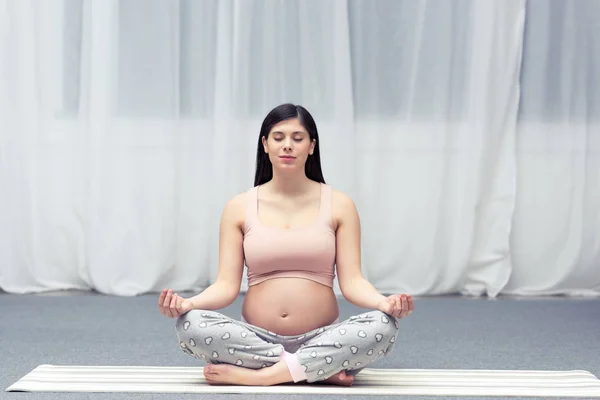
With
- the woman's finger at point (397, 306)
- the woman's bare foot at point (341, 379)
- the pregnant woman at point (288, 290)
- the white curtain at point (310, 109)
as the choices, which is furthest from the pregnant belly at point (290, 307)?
the white curtain at point (310, 109)

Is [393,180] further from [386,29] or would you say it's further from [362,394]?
[362,394]

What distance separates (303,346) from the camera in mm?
2080

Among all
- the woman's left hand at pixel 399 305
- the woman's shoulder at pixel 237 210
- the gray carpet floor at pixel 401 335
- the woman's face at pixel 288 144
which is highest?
the woman's face at pixel 288 144

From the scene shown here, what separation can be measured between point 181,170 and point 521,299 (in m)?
1.64

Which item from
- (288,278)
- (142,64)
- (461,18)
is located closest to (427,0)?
(461,18)

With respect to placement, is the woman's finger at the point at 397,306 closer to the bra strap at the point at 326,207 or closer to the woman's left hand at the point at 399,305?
the woman's left hand at the point at 399,305

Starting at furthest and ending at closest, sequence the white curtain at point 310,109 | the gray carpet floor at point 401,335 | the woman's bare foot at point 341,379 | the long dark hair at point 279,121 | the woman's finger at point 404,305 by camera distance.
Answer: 1. the white curtain at point 310,109
2. the gray carpet floor at point 401,335
3. the long dark hair at point 279,121
4. the woman's bare foot at point 341,379
5. the woman's finger at point 404,305

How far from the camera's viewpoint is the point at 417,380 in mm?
2197

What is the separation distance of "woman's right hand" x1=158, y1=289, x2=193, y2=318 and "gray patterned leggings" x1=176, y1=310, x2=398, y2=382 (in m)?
0.03

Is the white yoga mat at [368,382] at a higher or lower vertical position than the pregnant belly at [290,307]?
lower

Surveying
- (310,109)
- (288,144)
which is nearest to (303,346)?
(288,144)

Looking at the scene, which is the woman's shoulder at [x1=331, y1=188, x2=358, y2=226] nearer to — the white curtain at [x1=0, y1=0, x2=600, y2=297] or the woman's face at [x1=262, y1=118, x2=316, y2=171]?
the woman's face at [x1=262, y1=118, x2=316, y2=171]

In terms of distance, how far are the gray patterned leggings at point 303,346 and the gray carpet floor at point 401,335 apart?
96 millimetres

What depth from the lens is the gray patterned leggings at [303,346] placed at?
2018mm
